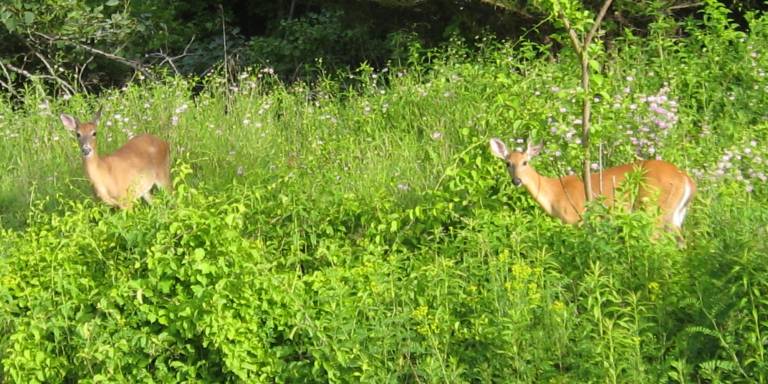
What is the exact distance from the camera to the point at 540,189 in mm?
7484

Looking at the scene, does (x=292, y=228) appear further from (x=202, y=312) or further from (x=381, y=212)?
(x=202, y=312)

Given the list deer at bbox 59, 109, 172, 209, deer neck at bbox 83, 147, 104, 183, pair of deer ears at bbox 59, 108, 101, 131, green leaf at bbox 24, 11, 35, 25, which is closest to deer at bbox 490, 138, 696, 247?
deer at bbox 59, 109, 172, 209

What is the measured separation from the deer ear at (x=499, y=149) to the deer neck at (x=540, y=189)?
207 mm

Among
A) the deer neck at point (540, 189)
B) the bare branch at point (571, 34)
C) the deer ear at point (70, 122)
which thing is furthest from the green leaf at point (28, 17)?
the bare branch at point (571, 34)

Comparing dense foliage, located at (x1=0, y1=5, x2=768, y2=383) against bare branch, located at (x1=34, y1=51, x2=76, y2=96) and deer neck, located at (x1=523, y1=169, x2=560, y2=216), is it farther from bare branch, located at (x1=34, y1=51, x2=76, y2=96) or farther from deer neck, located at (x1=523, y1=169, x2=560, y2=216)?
bare branch, located at (x1=34, y1=51, x2=76, y2=96)

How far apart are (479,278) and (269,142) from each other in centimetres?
408

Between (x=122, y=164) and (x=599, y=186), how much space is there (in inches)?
156

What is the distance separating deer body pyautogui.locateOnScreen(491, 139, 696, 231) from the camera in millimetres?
7059

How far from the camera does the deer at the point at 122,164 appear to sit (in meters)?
9.12

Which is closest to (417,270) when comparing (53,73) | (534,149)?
(534,149)

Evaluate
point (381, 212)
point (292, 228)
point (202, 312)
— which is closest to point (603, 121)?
point (381, 212)

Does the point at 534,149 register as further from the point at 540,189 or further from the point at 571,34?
the point at 571,34

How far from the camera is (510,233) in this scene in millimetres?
6523

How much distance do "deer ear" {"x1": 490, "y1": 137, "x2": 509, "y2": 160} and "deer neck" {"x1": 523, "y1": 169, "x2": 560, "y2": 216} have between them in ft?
0.68
